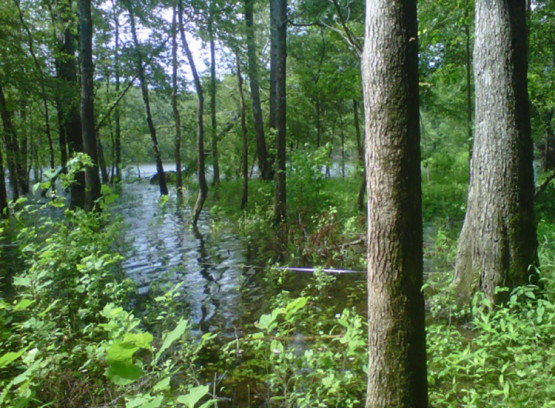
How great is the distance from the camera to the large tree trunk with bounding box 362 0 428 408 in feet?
7.95

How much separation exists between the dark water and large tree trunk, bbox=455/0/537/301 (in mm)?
3194

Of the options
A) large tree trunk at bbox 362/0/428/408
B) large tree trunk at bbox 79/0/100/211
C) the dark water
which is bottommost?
the dark water

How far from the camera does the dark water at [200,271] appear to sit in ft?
19.0

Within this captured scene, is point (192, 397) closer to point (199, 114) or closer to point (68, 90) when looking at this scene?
point (199, 114)

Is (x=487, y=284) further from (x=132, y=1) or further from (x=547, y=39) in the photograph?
(x=132, y=1)

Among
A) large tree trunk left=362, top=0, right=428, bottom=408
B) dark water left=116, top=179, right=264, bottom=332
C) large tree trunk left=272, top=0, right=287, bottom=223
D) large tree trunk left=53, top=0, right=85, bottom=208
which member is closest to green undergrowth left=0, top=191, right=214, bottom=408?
dark water left=116, top=179, right=264, bottom=332

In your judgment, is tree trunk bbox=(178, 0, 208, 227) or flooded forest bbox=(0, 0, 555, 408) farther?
tree trunk bbox=(178, 0, 208, 227)

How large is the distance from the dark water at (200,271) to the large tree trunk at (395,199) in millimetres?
2281

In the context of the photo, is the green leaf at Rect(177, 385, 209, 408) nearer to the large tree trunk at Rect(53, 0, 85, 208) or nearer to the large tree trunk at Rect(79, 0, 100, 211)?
the large tree trunk at Rect(79, 0, 100, 211)

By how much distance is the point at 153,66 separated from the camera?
17891 mm

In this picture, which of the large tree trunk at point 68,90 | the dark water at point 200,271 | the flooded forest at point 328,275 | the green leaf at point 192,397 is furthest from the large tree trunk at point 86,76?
the green leaf at point 192,397

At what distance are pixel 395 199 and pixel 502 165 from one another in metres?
3.00

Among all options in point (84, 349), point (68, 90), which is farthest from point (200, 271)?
point (68, 90)

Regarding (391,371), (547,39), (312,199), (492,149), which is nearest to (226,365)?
(391,371)
